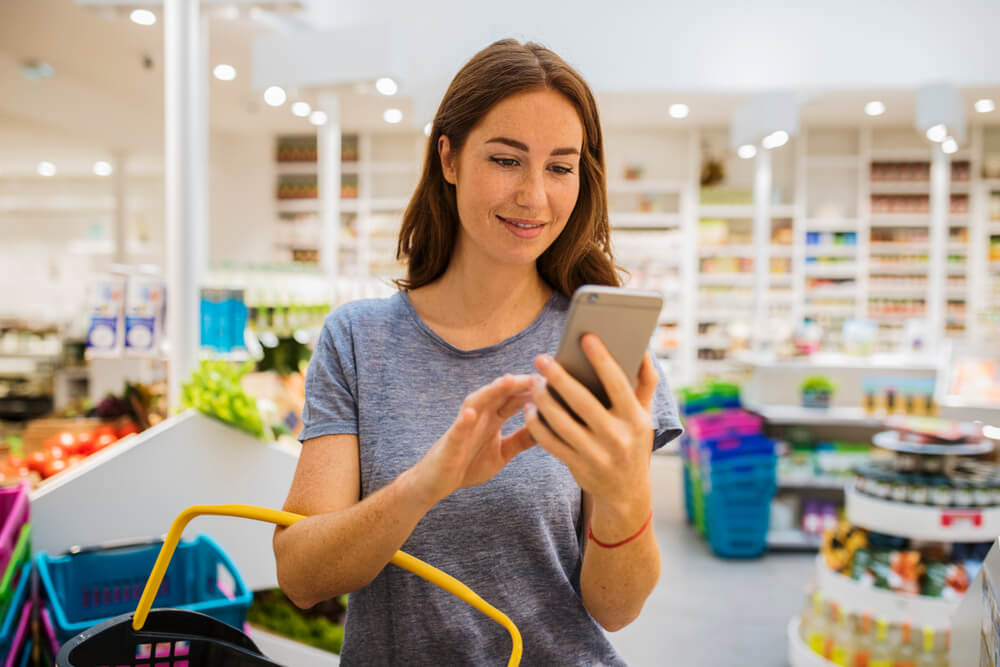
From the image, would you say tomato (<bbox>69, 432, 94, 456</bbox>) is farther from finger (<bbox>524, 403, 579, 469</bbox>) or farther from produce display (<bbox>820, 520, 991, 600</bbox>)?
produce display (<bbox>820, 520, 991, 600</bbox>)

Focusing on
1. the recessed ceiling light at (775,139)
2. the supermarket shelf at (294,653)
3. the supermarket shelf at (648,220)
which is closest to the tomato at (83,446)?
the supermarket shelf at (294,653)

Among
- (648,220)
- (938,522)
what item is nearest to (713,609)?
(938,522)

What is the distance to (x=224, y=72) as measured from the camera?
695 cm

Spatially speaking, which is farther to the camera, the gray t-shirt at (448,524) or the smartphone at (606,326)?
the gray t-shirt at (448,524)

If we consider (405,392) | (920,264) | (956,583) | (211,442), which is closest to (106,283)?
(211,442)

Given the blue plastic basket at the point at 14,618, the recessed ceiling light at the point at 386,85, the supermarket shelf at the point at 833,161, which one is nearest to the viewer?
the blue plastic basket at the point at 14,618

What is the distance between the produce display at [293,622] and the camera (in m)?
3.00

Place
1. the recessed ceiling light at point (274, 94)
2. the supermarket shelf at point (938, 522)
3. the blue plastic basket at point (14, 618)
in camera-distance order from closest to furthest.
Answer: the blue plastic basket at point (14, 618)
the supermarket shelf at point (938, 522)
the recessed ceiling light at point (274, 94)

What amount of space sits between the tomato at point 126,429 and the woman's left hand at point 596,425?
294cm

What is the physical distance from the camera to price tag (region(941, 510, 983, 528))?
10.8ft

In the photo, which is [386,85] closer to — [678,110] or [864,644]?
[864,644]

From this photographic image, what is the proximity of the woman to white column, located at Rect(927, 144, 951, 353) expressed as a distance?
19.6ft

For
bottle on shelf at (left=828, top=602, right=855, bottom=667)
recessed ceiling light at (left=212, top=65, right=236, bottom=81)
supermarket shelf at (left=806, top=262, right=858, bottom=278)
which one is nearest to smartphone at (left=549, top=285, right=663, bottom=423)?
bottle on shelf at (left=828, top=602, right=855, bottom=667)

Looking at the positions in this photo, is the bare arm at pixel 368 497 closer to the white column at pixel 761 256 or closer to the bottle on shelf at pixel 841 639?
the bottle on shelf at pixel 841 639
